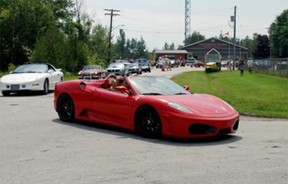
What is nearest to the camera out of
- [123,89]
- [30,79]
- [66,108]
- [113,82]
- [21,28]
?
[123,89]

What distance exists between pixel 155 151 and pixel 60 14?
7519 centimetres

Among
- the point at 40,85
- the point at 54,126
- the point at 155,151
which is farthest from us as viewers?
the point at 40,85

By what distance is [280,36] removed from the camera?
420 ft

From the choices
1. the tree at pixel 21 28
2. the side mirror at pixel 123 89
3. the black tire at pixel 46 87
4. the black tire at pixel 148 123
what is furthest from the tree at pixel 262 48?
the black tire at pixel 148 123

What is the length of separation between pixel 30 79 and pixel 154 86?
10.8 m

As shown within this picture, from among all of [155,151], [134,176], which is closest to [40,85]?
[155,151]

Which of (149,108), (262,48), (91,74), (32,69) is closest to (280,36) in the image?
(262,48)

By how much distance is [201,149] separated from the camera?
7.68 metres

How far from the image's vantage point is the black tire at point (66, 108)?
10891mm

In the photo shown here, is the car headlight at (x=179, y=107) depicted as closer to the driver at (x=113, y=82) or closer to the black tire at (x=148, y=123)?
the black tire at (x=148, y=123)

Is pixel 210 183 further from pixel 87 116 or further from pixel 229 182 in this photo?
pixel 87 116

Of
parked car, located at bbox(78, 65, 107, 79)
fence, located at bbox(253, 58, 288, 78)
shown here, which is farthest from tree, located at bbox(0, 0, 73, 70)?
fence, located at bbox(253, 58, 288, 78)

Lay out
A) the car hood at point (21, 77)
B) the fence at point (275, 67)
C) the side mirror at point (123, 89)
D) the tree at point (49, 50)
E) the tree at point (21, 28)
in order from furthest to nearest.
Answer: the tree at point (21, 28) < the tree at point (49, 50) < the fence at point (275, 67) < the car hood at point (21, 77) < the side mirror at point (123, 89)

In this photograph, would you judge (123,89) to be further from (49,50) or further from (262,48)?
(262,48)
